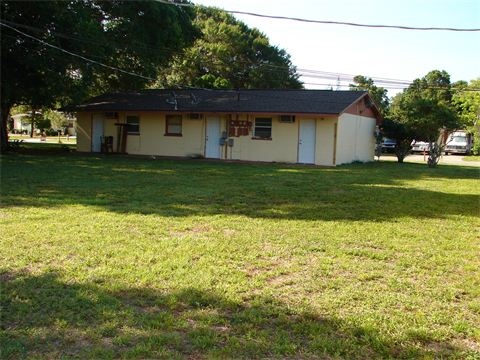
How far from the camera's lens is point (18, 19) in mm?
18156

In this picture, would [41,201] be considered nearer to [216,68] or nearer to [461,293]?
[461,293]

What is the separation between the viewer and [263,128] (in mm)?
22516

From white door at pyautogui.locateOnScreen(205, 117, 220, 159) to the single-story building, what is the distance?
0.05 metres

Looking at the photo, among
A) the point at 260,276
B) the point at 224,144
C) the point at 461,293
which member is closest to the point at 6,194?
the point at 260,276

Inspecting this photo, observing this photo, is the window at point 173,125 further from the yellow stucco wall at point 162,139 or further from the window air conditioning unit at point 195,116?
the window air conditioning unit at point 195,116

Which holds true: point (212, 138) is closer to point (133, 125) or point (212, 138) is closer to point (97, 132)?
point (133, 125)

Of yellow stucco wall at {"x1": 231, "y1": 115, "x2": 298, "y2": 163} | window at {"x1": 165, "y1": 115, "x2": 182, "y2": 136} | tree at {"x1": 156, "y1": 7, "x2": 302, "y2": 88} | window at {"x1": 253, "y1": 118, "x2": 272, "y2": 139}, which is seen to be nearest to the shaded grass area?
window at {"x1": 165, "y1": 115, "x2": 182, "y2": 136}

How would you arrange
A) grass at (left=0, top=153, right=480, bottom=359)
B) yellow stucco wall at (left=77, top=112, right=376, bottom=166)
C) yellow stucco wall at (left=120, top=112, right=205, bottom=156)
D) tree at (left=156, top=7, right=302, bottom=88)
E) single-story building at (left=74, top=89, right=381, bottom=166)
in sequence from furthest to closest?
1. tree at (left=156, top=7, right=302, bottom=88)
2. yellow stucco wall at (left=120, top=112, right=205, bottom=156)
3. single-story building at (left=74, top=89, right=381, bottom=166)
4. yellow stucco wall at (left=77, top=112, right=376, bottom=166)
5. grass at (left=0, top=153, right=480, bottom=359)

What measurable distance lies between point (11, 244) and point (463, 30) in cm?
987

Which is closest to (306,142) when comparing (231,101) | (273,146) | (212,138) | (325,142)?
(325,142)

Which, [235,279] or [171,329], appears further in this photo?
[235,279]

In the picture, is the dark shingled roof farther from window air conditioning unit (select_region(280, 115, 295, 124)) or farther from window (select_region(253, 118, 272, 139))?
window (select_region(253, 118, 272, 139))

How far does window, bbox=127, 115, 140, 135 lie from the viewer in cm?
2523

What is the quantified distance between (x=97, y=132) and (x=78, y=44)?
7.51m
